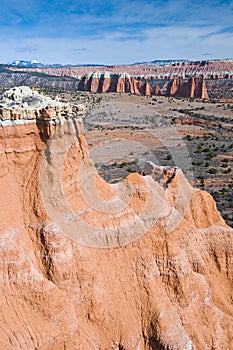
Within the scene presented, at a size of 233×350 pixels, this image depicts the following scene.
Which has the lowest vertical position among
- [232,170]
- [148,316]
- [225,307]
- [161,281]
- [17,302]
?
[232,170]

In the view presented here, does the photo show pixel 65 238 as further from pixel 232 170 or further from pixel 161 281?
pixel 232 170

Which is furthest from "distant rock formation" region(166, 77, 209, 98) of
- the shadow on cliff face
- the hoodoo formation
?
the shadow on cliff face

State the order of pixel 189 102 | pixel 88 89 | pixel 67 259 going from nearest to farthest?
pixel 67 259 → pixel 189 102 → pixel 88 89

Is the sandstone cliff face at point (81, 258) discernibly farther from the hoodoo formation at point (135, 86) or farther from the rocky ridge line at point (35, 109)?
the hoodoo formation at point (135, 86)

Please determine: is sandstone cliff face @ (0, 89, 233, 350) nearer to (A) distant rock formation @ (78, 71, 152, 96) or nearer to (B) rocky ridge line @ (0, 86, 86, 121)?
(B) rocky ridge line @ (0, 86, 86, 121)

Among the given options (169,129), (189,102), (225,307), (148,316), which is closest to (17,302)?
(148,316)

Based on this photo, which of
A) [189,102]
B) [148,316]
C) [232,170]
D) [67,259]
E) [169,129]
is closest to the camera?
[67,259]

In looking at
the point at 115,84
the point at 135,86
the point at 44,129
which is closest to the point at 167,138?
the point at 44,129

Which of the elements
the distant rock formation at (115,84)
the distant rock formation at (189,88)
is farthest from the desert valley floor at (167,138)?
the distant rock formation at (115,84)
